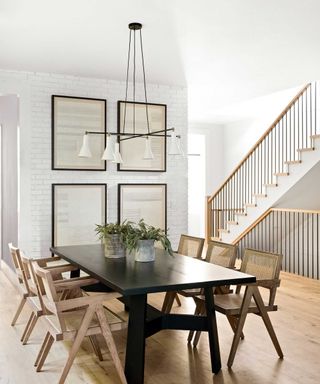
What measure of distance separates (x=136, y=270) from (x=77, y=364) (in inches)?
32.9

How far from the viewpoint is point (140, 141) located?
657 centimetres

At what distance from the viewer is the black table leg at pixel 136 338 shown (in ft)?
10.2

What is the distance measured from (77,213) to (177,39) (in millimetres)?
2692

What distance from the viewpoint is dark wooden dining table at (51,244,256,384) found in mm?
3102

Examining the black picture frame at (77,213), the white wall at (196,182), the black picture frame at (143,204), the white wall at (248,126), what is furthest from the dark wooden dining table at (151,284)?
the white wall at (196,182)

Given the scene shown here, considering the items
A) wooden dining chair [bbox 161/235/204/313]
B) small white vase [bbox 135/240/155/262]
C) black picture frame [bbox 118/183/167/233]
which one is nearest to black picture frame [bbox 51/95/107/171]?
black picture frame [bbox 118/183/167/233]

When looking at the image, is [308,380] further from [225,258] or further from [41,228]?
[41,228]

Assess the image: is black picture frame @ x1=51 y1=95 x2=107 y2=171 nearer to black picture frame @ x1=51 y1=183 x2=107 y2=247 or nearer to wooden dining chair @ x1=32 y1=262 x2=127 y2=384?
black picture frame @ x1=51 y1=183 x2=107 y2=247

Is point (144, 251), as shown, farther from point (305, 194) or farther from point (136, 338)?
point (305, 194)

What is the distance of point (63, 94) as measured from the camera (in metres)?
6.16

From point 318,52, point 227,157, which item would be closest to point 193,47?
point 318,52

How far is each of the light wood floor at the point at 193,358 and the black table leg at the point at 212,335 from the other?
70mm

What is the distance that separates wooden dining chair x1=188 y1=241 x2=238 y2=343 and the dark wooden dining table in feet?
1.23

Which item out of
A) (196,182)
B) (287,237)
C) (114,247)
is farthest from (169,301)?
(196,182)
